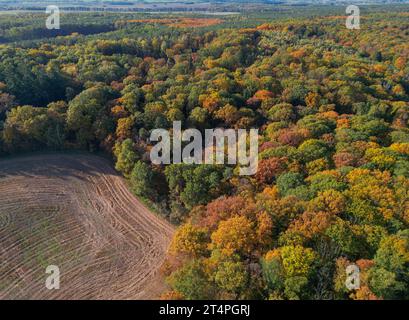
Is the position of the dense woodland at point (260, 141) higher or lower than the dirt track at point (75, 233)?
higher

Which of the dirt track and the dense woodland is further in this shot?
the dirt track

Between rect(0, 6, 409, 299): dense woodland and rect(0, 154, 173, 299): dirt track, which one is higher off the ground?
rect(0, 6, 409, 299): dense woodland

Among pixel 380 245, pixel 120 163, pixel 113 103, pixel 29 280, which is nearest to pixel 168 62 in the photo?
pixel 113 103

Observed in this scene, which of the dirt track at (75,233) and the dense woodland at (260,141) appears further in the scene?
the dirt track at (75,233)

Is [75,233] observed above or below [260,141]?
below

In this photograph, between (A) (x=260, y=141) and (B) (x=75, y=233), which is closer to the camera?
(B) (x=75, y=233)
